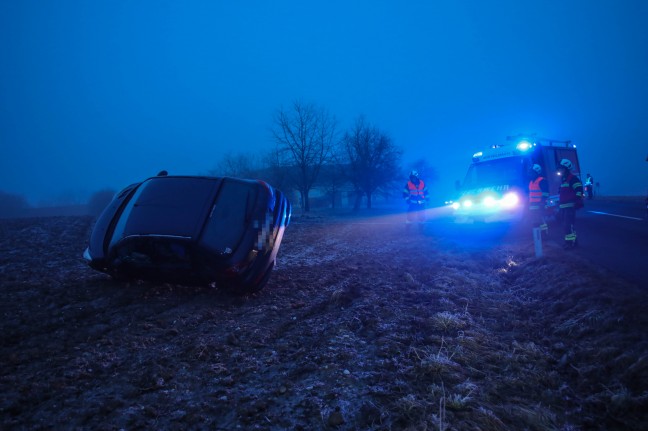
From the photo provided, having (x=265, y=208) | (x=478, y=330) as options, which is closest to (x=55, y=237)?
(x=265, y=208)

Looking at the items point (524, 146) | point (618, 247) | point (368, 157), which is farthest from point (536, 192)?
point (368, 157)

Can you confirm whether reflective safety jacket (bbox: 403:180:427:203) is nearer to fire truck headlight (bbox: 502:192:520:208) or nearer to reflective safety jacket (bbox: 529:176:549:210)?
fire truck headlight (bbox: 502:192:520:208)

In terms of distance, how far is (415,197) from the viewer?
1284 cm

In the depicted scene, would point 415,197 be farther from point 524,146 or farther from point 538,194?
point 538,194

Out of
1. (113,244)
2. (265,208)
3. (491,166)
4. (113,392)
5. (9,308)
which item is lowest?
(113,392)

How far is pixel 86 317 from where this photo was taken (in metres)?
4.36

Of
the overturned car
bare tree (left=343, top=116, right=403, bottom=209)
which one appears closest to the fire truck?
the overturned car

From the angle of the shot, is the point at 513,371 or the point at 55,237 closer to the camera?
the point at 513,371

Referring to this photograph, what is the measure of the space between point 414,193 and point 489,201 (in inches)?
110

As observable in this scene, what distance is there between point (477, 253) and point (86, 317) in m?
8.08

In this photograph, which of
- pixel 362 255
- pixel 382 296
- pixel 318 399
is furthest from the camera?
pixel 362 255

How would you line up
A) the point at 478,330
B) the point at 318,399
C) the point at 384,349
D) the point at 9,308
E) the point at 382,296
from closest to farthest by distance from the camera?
1. the point at 318,399
2. the point at 384,349
3. the point at 478,330
4. the point at 9,308
5. the point at 382,296

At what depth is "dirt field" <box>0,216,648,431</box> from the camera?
253 centimetres

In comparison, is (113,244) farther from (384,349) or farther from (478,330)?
(478,330)
